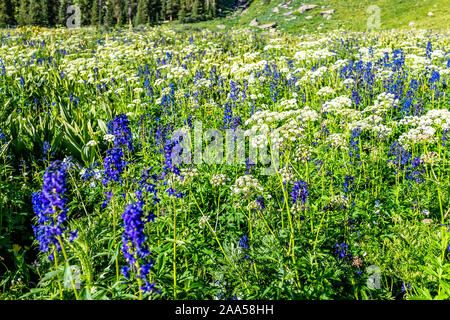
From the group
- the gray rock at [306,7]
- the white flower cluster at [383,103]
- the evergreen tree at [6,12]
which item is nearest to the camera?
the white flower cluster at [383,103]

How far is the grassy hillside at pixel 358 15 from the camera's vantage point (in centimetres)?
3173

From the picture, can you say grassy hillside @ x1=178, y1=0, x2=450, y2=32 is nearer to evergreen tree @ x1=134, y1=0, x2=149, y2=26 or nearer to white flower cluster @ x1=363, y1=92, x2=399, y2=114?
white flower cluster @ x1=363, y1=92, x2=399, y2=114

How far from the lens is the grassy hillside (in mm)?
31734

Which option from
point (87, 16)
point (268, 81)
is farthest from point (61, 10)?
point (268, 81)

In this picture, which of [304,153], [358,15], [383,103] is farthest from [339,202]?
[358,15]

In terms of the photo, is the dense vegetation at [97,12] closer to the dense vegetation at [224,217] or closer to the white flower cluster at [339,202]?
the dense vegetation at [224,217]

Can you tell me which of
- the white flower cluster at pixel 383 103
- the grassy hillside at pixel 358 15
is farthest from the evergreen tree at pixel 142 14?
the white flower cluster at pixel 383 103

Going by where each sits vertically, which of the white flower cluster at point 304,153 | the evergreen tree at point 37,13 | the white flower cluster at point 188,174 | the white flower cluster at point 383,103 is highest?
the evergreen tree at point 37,13

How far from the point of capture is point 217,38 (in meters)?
16.3

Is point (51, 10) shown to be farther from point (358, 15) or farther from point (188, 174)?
point (188, 174)

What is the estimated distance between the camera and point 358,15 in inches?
1505

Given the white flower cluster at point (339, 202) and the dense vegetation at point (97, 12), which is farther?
the dense vegetation at point (97, 12)
